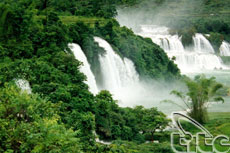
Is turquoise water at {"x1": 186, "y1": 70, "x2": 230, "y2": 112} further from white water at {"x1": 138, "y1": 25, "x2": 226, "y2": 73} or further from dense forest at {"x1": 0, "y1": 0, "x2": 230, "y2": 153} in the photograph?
dense forest at {"x1": 0, "y1": 0, "x2": 230, "y2": 153}

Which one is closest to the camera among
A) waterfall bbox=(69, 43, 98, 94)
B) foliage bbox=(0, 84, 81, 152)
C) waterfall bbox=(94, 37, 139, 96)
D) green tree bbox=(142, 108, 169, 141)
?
foliage bbox=(0, 84, 81, 152)

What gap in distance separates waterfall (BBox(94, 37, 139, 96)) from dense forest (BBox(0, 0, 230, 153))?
591 millimetres

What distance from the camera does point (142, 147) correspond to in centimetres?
1255

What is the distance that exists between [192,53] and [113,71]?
25.1 m

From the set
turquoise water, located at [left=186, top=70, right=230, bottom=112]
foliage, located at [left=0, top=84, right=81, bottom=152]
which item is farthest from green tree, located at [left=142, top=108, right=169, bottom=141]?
foliage, located at [left=0, top=84, right=81, bottom=152]

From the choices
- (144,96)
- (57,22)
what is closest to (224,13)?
(144,96)

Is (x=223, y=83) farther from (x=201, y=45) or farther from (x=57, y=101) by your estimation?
(x=57, y=101)

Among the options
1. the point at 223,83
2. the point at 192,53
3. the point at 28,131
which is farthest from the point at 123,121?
the point at 192,53

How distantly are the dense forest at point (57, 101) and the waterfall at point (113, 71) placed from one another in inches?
23.3

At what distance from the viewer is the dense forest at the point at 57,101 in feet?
23.3

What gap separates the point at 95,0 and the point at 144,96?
26203 mm

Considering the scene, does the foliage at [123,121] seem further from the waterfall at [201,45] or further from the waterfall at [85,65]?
the waterfall at [201,45]

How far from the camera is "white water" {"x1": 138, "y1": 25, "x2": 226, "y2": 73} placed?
1670 inches

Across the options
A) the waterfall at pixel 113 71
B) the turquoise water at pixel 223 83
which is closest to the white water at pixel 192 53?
the turquoise water at pixel 223 83
